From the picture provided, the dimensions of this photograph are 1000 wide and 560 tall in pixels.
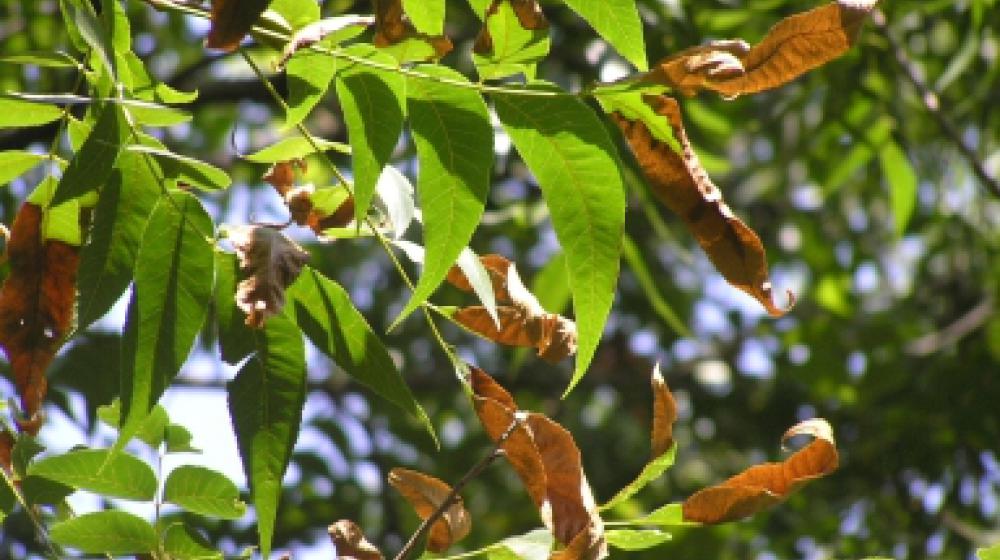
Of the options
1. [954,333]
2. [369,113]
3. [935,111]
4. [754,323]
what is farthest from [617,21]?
[754,323]

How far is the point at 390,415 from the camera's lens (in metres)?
3.56

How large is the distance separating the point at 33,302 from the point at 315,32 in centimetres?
31

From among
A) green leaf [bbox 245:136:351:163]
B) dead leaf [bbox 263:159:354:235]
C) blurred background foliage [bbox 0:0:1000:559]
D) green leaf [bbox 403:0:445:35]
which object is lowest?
blurred background foliage [bbox 0:0:1000:559]

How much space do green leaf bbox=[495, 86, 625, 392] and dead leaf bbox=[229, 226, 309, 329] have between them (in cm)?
16

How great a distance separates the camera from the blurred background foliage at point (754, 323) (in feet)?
8.88

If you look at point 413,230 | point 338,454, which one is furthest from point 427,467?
point 413,230

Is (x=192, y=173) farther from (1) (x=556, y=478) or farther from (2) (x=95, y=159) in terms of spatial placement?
(1) (x=556, y=478)

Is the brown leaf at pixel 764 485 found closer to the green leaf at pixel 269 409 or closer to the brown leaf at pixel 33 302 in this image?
the green leaf at pixel 269 409

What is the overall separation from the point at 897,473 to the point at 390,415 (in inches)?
45.8

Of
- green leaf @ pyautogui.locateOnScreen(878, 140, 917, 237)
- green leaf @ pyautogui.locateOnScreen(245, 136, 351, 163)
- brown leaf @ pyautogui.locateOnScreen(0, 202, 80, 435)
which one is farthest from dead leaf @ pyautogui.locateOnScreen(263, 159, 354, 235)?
green leaf @ pyautogui.locateOnScreen(878, 140, 917, 237)

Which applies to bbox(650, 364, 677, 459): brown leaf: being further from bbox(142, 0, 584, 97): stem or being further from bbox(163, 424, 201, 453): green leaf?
bbox(163, 424, 201, 453): green leaf

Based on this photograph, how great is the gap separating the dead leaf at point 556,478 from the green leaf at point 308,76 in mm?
238

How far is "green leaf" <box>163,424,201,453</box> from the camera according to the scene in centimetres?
116

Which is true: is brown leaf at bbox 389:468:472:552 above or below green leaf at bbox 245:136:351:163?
below
